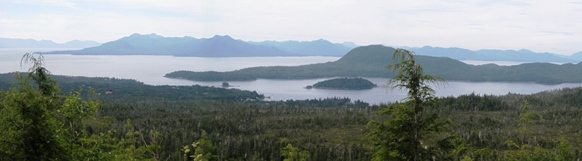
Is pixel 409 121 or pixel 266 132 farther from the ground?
pixel 409 121

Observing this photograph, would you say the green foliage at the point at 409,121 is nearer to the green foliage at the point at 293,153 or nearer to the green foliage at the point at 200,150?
the green foliage at the point at 293,153

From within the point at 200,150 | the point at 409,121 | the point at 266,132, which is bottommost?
the point at 266,132

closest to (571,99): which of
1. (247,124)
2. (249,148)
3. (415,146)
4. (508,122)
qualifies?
(508,122)

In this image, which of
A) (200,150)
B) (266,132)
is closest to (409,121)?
(200,150)

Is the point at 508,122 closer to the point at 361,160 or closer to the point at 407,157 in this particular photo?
the point at 361,160

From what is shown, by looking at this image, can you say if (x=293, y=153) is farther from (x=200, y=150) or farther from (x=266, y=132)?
(x=266, y=132)

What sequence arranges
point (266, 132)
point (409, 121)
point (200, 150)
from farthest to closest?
point (266, 132)
point (200, 150)
point (409, 121)
